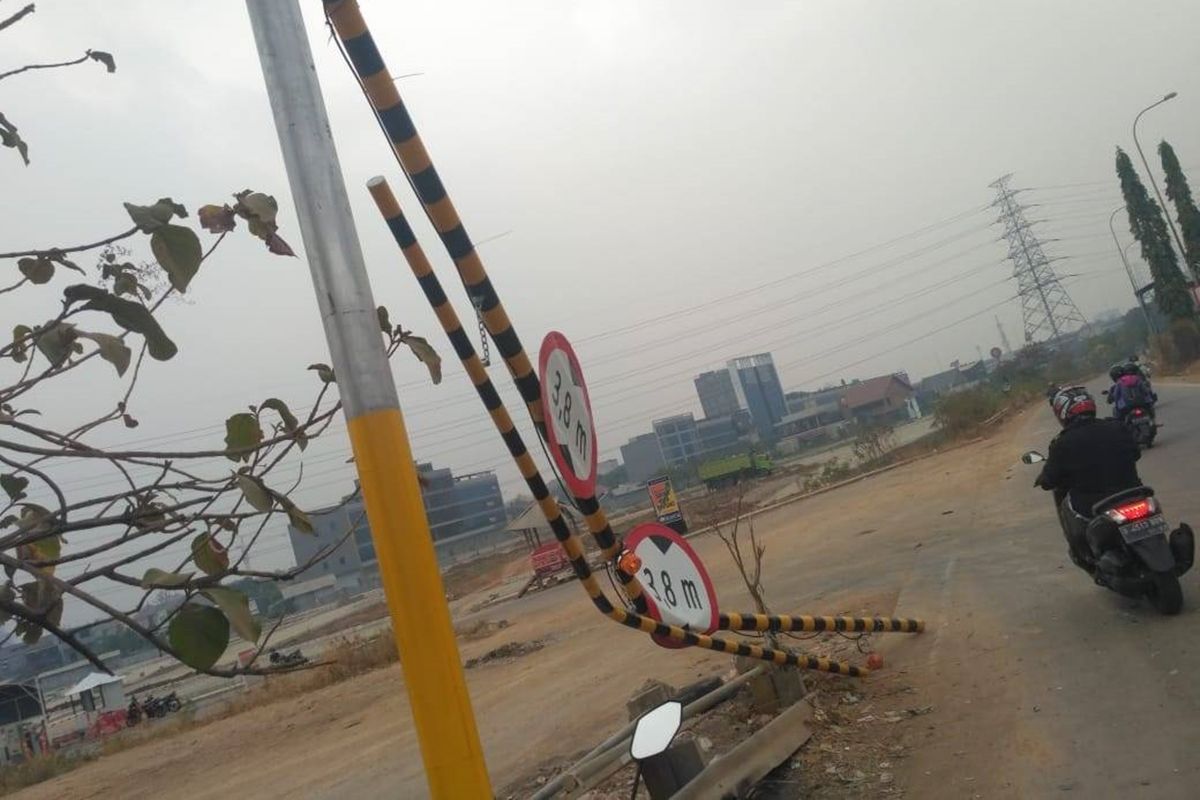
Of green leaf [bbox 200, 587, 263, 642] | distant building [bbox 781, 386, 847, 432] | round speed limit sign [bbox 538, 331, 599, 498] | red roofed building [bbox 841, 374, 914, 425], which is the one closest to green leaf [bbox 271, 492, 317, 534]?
green leaf [bbox 200, 587, 263, 642]

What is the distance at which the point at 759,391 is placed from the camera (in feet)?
269

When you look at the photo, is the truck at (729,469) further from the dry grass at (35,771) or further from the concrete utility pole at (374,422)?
the concrete utility pole at (374,422)

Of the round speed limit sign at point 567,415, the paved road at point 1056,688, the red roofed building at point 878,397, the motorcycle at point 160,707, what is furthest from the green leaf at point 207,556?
the red roofed building at point 878,397

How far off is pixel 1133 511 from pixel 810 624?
2.16 m

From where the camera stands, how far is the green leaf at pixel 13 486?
6.63 feet

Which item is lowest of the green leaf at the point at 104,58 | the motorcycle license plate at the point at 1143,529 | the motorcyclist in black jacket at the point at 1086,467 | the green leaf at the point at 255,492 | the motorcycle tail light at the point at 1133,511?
the motorcycle license plate at the point at 1143,529

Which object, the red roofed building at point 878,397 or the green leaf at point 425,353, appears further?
the red roofed building at point 878,397

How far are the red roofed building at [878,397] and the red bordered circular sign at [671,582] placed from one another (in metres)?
71.3

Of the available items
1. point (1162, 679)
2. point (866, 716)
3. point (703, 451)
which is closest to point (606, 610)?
point (866, 716)

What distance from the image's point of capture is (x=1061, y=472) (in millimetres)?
6254

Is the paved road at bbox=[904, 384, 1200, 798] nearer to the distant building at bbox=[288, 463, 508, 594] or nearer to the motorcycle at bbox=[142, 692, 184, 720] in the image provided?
the distant building at bbox=[288, 463, 508, 594]

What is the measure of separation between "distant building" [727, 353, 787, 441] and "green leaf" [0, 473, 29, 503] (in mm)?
75099

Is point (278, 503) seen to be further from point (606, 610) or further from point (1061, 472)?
point (1061, 472)

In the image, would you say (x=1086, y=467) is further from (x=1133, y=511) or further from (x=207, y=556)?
(x=207, y=556)
